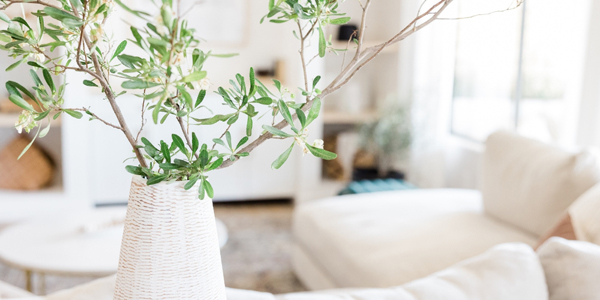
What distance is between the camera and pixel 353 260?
1996 millimetres

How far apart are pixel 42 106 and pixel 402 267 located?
1.46 m

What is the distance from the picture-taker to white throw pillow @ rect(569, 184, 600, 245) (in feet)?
4.73

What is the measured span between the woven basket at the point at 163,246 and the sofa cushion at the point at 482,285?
28 centimetres

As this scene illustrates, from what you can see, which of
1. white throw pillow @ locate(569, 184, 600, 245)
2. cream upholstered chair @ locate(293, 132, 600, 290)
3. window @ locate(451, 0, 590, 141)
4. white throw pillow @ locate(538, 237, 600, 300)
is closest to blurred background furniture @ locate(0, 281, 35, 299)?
white throw pillow @ locate(538, 237, 600, 300)

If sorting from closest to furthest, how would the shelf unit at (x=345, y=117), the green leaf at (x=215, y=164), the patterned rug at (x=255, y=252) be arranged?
the green leaf at (x=215, y=164) → the patterned rug at (x=255, y=252) → the shelf unit at (x=345, y=117)

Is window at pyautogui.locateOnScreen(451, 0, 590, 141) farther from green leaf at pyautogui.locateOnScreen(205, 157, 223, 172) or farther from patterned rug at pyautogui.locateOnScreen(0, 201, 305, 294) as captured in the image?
green leaf at pyautogui.locateOnScreen(205, 157, 223, 172)

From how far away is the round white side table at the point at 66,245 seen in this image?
1.93 meters

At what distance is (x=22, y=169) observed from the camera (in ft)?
11.9

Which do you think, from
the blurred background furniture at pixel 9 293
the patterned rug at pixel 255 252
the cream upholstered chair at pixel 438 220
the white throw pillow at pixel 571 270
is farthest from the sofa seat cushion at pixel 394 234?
the blurred background furniture at pixel 9 293

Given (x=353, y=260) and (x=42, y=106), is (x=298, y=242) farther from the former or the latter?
(x=42, y=106)

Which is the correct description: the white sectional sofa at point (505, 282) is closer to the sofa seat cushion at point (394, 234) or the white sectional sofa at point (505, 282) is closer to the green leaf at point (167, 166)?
the green leaf at point (167, 166)

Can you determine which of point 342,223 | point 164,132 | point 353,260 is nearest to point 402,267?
point 353,260

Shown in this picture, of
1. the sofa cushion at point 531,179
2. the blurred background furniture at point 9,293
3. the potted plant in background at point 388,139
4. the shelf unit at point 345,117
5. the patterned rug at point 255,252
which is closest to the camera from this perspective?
the blurred background furniture at point 9,293

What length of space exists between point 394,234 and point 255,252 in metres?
1.22
